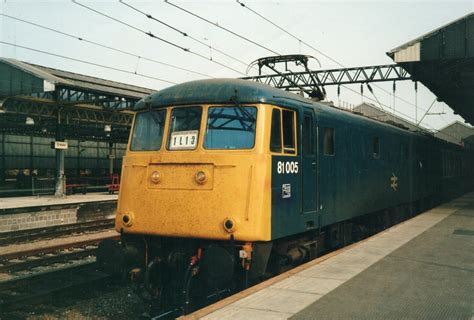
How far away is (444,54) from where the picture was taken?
18.7m

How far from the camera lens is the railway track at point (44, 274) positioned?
827 cm

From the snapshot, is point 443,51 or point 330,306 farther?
point 443,51

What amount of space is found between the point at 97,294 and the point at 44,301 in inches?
35.9

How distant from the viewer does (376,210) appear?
41.1 ft

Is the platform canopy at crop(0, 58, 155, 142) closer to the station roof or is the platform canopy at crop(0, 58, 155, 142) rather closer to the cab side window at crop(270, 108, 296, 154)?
the station roof

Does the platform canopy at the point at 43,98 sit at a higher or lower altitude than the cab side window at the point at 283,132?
higher

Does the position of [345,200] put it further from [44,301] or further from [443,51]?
[443,51]

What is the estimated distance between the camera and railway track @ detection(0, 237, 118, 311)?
8.27 meters

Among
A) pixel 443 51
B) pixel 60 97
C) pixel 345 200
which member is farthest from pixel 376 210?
pixel 60 97

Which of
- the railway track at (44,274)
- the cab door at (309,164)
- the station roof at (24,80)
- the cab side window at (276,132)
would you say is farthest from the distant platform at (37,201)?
the cab side window at (276,132)

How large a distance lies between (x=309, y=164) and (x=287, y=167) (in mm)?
900

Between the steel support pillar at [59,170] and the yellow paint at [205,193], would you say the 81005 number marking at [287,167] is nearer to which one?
the yellow paint at [205,193]

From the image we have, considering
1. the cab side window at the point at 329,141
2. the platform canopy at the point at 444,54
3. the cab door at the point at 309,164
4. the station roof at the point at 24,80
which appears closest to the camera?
the cab door at the point at 309,164

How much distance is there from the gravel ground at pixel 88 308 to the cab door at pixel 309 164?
3318 mm
